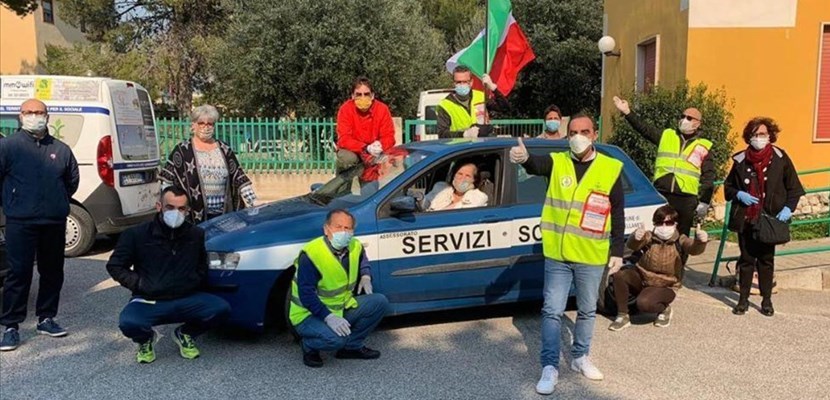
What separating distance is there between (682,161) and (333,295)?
3658 mm

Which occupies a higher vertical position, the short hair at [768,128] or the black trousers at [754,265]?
the short hair at [768,128]

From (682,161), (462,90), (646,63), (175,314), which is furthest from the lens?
(646,63)

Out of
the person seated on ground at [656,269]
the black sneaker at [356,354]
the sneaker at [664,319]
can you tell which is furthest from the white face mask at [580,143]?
the sneaker at [664,319]

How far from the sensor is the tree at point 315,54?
16172mm

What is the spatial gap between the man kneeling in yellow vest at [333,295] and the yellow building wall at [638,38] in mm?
7917

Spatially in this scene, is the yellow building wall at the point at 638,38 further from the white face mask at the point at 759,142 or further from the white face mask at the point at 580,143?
the white face mask at the point at 580,143

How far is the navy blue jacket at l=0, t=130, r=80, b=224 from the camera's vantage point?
4715 mm

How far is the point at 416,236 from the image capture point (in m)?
4.87

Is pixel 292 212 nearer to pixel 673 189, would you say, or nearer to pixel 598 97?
pixel 673 189

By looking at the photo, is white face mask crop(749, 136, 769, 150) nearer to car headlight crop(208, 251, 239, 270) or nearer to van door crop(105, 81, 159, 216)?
car headlight crop(208, 251, 239, 270)

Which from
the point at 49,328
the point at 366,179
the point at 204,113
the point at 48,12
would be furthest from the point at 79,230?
the point at 48,12

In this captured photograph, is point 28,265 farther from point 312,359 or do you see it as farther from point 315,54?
point 315,54

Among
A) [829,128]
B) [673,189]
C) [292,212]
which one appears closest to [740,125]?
[829,128]

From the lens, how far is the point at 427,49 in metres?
19.0
